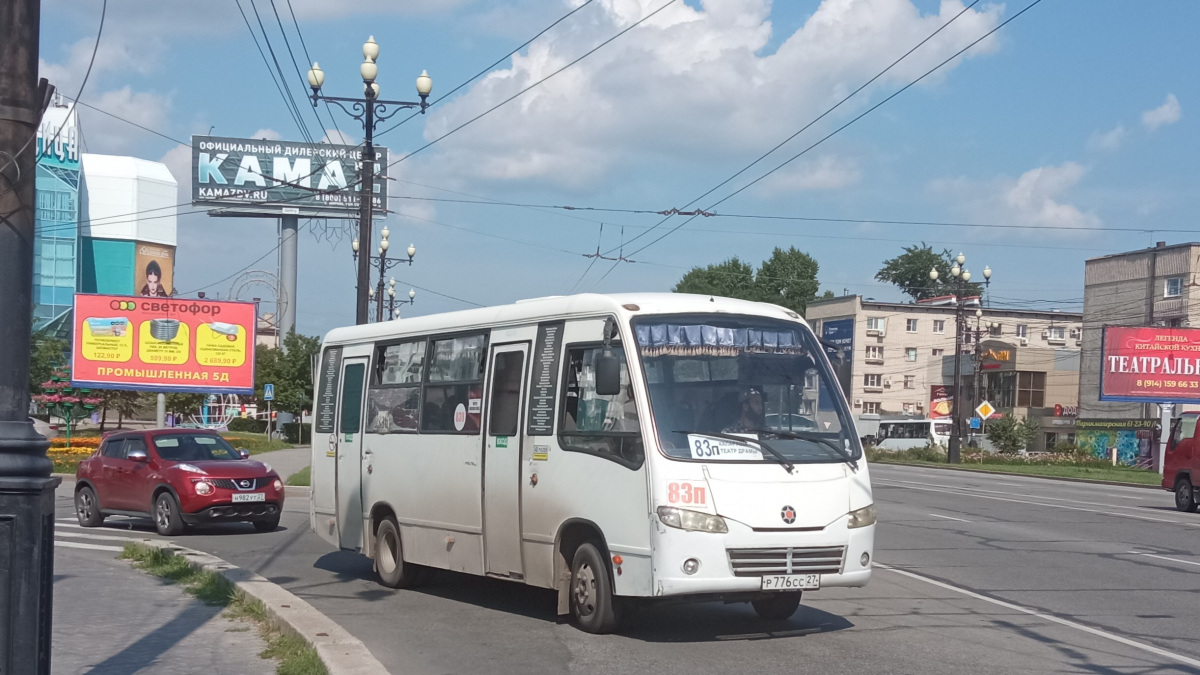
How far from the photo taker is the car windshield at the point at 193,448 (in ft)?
62.1

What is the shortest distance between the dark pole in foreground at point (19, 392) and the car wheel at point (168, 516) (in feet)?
45.7

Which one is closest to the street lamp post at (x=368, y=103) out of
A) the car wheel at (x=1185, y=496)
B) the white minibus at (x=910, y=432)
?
the car wheel at (x=1185, y=496)

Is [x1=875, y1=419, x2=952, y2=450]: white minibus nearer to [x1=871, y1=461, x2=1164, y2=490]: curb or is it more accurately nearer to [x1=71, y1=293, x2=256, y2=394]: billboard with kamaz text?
[x1=871, y1=461, x2=1164, y2=490]: curb

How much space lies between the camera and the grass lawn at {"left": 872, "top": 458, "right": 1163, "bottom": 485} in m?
44.9

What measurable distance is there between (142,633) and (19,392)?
4.85 metres

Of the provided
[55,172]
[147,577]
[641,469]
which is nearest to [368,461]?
[147,577]

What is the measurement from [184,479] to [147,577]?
5.78 meters

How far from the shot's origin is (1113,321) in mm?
76500

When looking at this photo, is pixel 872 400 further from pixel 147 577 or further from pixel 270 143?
pixel 147 577

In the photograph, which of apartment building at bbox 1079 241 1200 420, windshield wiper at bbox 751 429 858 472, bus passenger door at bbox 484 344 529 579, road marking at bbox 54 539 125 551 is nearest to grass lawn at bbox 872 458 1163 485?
apartment building at bbox 1079 241 1200 420

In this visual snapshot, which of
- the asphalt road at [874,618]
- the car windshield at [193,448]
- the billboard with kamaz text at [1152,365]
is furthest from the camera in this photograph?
the billboard with kamaz text at [1152,365]

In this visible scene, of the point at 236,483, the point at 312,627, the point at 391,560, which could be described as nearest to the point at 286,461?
the point at 236,483

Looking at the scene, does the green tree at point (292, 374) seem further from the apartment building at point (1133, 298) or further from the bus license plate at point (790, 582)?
the bus license plate at point (790, 582)

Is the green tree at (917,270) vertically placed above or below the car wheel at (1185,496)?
above
